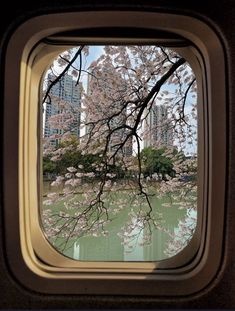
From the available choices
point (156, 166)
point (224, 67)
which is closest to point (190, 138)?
point (156, 166)

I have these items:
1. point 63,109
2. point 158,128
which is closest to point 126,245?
point 158,128

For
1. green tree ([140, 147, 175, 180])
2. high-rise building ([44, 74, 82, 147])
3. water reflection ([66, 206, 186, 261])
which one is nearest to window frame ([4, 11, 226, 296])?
water reflection ([66, 206, 186, 261])

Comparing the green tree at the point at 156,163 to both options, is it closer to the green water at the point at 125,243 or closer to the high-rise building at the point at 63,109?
→ the green water at the point at 125,243

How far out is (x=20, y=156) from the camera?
1.30m

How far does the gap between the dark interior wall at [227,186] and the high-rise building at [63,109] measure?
705mm

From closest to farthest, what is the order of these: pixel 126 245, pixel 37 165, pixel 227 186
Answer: pixel 227 186 → pixel 37 165 → pixel 126 245

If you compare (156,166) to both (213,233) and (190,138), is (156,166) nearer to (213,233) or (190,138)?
(190,138)

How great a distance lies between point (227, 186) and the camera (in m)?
1.28

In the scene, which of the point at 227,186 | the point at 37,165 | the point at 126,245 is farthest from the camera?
the point at 126,245

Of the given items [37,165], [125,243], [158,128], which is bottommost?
[125,243]

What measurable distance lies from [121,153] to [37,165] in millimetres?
709

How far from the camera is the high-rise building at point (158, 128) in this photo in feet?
6.89

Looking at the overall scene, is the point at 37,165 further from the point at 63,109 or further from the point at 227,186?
the point at 227,186

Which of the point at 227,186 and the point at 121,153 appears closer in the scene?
the point at 227,186
